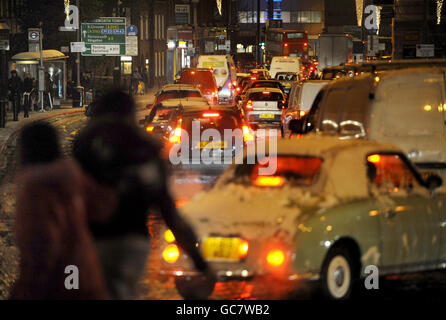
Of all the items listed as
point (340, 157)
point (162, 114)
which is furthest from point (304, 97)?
point (340, 157)

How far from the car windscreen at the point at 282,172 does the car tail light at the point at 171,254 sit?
1.05 m

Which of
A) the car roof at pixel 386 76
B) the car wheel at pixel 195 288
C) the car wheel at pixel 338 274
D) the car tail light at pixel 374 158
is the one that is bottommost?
the car wheel at pixel 195 288

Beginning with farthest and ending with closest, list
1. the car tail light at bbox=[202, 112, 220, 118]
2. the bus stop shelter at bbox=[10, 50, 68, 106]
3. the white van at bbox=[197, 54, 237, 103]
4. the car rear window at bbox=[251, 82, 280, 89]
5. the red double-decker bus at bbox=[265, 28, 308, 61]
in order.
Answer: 1. the red double-decker bus at bbox=[265, 28, 308, 61]
2. the white van at bbox=[197, 54, 237, 103]
3. the bus stop shelter at bbox=[10, 50, 68, 106]
4. the car rear window at bbox=[251, 82, 280, 89]
5. the car tail light at bbox=[202, 112, 220, 118]

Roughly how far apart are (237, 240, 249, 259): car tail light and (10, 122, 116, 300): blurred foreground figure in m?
3.10

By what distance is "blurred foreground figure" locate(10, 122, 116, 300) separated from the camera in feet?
15.8

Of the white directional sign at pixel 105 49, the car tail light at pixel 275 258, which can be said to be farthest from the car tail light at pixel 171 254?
the white directional sign at pixel 105 49

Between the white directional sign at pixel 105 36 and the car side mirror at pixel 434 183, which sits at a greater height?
the white directional sign at pixel 105 36

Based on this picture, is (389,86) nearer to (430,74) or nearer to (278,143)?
(430,74)

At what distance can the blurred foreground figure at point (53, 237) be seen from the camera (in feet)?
15.8

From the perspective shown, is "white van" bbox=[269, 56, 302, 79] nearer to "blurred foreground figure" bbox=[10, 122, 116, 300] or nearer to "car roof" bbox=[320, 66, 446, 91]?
"car roof" bbox=[320, 66, 446, 91]

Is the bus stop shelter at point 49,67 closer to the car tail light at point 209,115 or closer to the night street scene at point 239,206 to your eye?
the car tail light at point 209,115

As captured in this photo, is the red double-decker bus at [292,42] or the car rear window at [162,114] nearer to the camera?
the car rear window at [162,114]

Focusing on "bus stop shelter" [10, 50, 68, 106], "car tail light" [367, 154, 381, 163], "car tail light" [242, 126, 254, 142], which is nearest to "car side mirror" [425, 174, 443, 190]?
"car tail light" [367, 154, 381, 163]

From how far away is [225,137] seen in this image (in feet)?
57.6
